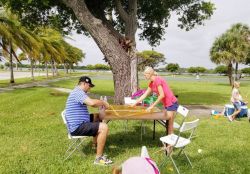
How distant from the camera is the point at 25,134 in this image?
10.1 m

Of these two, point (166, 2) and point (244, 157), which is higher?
point (166, 2)

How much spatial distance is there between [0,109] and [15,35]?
53.6ft

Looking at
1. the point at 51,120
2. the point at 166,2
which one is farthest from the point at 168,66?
the point at 51,120

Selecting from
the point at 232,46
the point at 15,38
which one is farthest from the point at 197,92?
the point at 232,46

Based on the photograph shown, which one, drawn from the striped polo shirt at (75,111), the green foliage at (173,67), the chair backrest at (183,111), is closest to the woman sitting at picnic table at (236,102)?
the chair backrest at (183,111)

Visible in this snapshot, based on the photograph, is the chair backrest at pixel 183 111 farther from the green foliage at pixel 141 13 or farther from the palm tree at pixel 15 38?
the palm tree at pixel 15 38

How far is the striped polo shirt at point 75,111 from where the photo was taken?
7.36 metres

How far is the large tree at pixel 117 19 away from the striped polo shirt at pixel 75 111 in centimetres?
748

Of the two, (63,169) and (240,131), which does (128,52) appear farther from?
(63,169)

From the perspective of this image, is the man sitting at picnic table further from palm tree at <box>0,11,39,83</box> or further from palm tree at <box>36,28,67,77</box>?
palm tree at <box>36,28,67,77</box>

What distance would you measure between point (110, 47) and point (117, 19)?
645cm

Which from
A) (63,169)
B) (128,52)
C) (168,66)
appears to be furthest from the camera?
(168,66)

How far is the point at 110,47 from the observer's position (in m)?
A: 14.8

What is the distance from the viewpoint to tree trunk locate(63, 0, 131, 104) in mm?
14547
